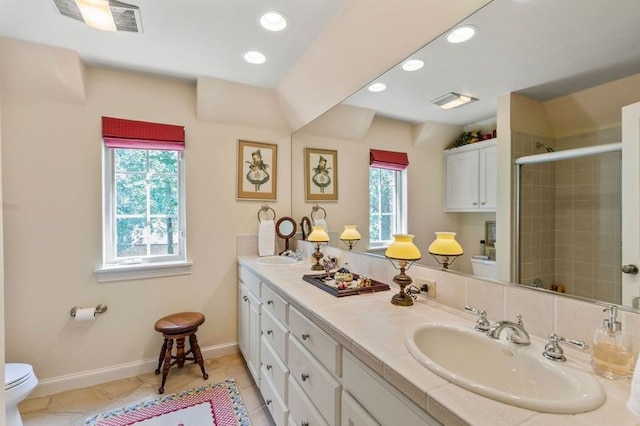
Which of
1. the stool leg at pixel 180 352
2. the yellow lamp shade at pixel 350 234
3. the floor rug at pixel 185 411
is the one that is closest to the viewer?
the floor rug at pixel 185 411

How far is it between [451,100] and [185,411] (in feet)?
7.86

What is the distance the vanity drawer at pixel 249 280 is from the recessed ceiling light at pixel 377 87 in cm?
146

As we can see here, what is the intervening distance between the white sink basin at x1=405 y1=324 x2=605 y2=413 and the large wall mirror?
26cm

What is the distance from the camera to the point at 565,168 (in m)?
0.95

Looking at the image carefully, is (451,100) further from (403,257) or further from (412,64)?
(403,257)

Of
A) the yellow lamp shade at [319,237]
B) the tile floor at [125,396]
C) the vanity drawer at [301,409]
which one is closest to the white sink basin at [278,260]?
the yellow lamp shade at [319,237]

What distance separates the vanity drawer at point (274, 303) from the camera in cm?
158

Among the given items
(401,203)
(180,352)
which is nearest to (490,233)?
(401,203)

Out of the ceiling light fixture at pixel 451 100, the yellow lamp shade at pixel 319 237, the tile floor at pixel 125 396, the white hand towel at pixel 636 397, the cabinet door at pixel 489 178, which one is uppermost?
the ceiling light fixture at pixel 451 100

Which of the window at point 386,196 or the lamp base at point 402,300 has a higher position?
the window at point 386,196

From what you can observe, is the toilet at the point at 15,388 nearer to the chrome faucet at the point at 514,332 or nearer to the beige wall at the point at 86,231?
the beige wall at the point at 86,231

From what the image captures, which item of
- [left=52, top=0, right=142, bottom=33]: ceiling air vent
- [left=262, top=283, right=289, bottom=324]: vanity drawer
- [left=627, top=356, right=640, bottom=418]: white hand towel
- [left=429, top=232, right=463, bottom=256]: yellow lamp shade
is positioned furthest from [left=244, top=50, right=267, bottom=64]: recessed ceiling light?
[left=627, top=356, right=640, bottom=418]: white hand towel

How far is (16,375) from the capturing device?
A: 1693mm

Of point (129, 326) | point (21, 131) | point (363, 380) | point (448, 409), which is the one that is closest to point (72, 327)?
point (129, 326)
